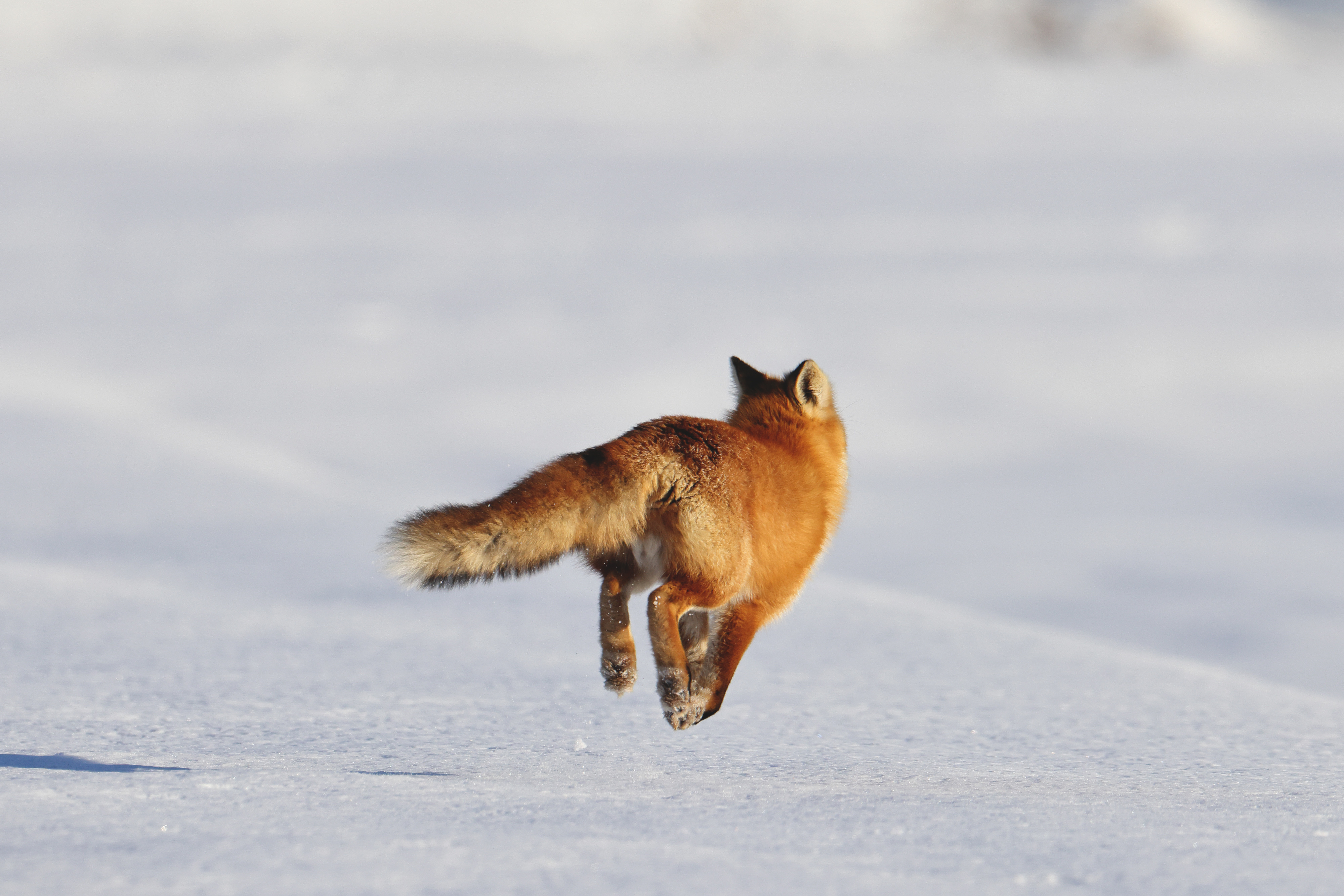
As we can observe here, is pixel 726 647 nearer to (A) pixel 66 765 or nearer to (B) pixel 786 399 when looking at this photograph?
(B) pixel 786 399

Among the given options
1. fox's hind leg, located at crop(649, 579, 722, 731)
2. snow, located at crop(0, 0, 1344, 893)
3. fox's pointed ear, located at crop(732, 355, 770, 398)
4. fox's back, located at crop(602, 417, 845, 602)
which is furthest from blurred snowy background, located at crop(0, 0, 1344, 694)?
fox's hind leg, located at crop(649, 579, 722, 731)

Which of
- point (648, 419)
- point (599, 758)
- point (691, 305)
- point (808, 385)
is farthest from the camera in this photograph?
point (691, 305)

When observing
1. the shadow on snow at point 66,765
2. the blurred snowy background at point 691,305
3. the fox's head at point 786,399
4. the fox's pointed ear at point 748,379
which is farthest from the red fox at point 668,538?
the blurred snowy background at point 691,305

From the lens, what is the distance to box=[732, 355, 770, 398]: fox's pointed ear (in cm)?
378

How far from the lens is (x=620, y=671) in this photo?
3225mm

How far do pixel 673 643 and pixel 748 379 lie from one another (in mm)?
934

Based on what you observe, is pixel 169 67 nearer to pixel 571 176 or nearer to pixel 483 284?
pixel 571 176

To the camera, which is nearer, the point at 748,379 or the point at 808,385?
the point at 808,385

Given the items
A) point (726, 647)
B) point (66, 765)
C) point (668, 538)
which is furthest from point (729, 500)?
point (66, 765)

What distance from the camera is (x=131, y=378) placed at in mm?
10250

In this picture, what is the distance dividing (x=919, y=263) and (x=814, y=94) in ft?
39.6

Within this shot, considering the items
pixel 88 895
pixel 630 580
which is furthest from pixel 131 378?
pixel 88 895

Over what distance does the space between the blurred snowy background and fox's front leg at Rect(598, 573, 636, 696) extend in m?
2.25

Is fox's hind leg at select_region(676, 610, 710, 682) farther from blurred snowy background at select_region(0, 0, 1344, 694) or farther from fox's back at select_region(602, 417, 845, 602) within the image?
blurred snowy background at select_region(0, 0, 1344, 694)
